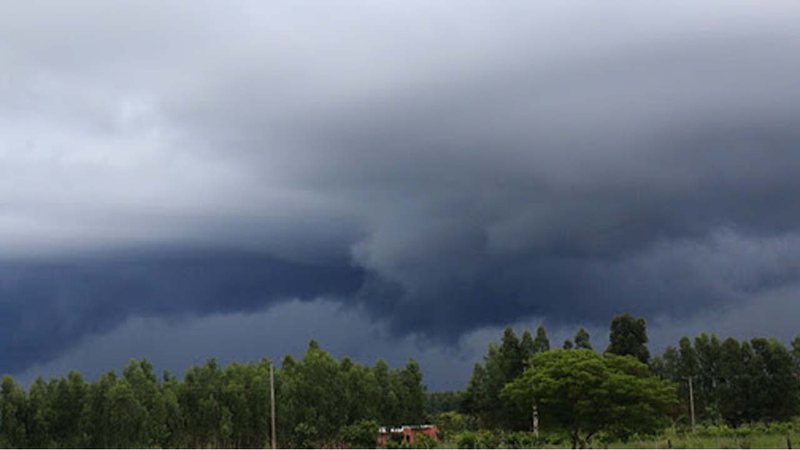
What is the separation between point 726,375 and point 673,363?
16.5ft

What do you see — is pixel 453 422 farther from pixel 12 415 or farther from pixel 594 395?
pixel 12 415

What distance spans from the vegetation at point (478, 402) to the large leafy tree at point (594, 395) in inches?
2.7

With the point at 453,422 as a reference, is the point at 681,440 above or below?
below

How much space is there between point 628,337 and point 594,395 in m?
23.1

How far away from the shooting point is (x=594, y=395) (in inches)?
1474

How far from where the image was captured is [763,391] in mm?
57750

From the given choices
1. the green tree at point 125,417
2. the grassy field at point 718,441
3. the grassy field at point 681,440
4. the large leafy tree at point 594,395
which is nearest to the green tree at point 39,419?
the green tree at point 125,417

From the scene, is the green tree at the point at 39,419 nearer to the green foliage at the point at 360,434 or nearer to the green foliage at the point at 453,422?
the green foliage at the point at 360,434

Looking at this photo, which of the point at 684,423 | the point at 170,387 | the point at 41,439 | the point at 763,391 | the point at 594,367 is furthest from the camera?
the point at 684,423

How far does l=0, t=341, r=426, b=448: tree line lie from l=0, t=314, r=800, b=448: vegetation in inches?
2.9

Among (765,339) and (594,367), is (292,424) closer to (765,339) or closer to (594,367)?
(594,367)

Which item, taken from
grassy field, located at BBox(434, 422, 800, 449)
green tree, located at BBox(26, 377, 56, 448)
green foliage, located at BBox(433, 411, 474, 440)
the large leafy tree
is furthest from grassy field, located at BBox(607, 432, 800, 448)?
green tree, located at BBox(26, 377, 56, 448)

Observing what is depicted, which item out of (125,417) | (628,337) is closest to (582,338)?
(628,337)

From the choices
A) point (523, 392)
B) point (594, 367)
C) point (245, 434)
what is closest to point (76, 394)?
point (245, 434)
